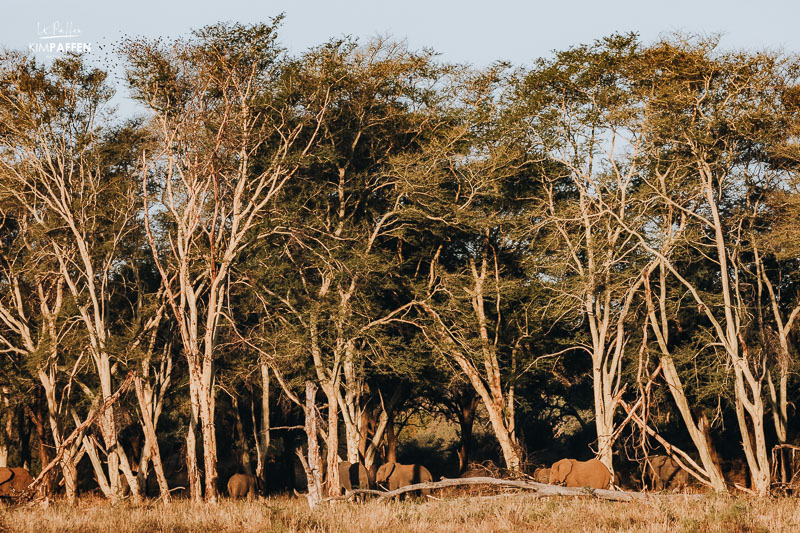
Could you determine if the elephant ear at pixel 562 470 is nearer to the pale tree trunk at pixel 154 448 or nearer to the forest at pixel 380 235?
the forest at pixel 380 235

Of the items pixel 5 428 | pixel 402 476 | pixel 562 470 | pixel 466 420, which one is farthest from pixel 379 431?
pixel 5 428

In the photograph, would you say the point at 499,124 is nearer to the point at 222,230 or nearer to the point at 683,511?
the point at 222,230

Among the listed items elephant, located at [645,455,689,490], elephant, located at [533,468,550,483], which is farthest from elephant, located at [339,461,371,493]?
elephant, located at [645,455,689,490]

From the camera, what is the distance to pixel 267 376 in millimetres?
30219

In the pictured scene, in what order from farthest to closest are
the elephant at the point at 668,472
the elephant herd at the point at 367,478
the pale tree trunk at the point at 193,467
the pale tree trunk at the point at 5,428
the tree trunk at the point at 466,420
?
the tree trunk at the point at 466,420 < the elephant at the point at 668,472 < the pale tree trunk at the point at 5,428 < the elephant herd at the point at 367,478 < the pale tree trunk at the point at 193,467

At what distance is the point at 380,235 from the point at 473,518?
1611 cm

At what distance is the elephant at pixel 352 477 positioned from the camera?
86.6 feet

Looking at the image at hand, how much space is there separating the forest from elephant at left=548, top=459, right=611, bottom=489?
92 cm

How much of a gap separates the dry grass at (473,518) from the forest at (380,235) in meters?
6.91

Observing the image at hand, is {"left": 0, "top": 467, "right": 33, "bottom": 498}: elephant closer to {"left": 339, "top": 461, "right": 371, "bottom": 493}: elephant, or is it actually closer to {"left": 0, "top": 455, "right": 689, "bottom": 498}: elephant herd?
{"left": 0, "top": 455, "right": 689, "bottom": 498}: elephant herd

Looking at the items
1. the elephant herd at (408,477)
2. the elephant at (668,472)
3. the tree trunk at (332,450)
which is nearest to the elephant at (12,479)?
the elephant herd at (408,477)

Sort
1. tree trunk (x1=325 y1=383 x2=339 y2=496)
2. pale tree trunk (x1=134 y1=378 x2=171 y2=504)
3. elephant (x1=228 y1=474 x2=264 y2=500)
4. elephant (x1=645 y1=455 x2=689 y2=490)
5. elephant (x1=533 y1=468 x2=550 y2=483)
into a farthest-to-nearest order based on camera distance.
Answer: elephant (x1=645 y1=455 x2=689 y2=490) < elephant (x1=228 y1=474 x2=264 y2=500) < elephant (x1=533 y1=468 x2=550 y2=483) < tree trunk (x1=325 y1=383 x2=339 y2=496) < pale tree trunk (x1=134 y1=378 x2=171 y2=504)

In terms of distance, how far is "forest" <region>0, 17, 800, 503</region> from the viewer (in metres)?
24.8

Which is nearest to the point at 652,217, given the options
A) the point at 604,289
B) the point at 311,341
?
the point at 604,289
